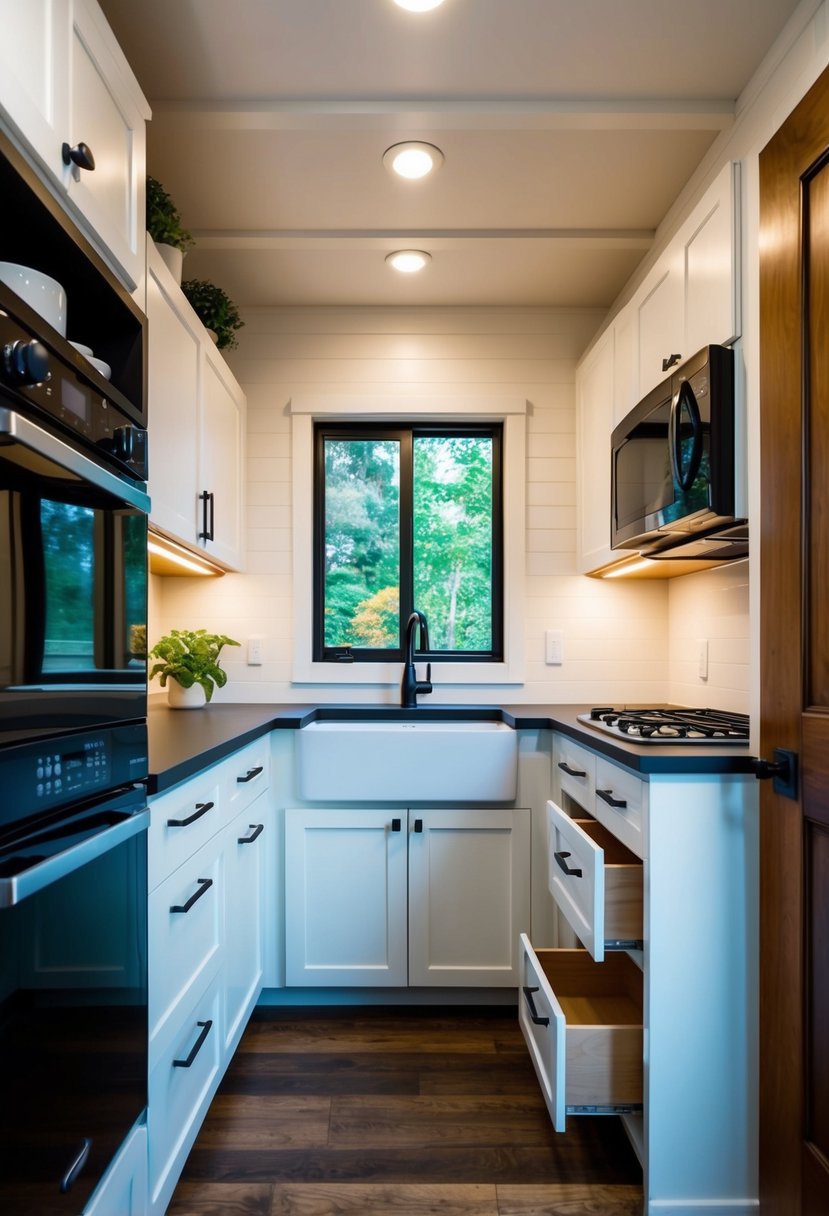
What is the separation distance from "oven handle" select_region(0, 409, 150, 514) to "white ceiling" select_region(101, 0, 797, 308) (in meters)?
1.17

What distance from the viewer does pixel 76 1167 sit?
0.97 meters

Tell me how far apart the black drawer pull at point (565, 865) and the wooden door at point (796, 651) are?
407 mm

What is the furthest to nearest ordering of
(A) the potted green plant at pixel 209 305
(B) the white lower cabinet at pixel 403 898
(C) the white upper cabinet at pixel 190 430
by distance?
(A) the potted green plant at pixel 209 305, (B) the white lower cabinet at pixel 403 898, (C) the white upper cabinet at pixel 190 430

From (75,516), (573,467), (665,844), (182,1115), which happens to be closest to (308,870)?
(182,1115)

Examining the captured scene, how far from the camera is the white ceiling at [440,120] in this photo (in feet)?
5.35

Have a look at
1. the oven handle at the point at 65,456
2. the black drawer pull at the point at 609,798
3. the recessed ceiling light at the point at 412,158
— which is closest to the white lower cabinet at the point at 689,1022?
the black drawer pull at the point at 609,798

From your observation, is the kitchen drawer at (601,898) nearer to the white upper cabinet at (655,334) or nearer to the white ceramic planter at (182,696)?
the white upper cabinet at (655,334)

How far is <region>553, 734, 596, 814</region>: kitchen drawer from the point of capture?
1.91 metres

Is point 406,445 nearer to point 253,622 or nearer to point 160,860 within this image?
point 253,622

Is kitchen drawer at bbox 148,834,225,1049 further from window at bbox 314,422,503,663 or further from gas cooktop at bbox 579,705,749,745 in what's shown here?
window at bbox 314,422,503,663

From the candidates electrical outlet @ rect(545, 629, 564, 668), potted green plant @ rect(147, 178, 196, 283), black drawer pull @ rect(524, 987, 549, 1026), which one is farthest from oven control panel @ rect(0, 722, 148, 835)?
electrical outlet @ rect(545, 629, 564, 668)

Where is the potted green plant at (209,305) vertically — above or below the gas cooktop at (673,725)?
above

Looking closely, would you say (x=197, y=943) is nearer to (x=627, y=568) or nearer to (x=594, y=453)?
(x=627, y=568)

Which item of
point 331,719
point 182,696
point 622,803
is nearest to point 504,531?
point 331,719
